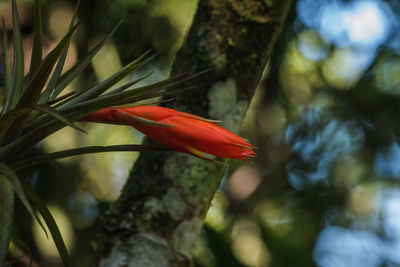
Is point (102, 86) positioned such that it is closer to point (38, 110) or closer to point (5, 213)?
point (38, 110)

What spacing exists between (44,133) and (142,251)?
54cm

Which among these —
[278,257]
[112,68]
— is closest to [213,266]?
[278,257]

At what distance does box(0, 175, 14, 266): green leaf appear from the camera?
98 cm

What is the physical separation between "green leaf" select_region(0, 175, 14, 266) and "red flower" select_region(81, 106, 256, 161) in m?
0.21

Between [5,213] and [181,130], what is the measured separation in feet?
1.17

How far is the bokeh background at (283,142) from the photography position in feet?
13.9

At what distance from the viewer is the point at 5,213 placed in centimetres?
100

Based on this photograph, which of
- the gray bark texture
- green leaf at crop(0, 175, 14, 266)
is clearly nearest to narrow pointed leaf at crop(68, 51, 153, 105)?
green leaf at crop(0, 175, 14, 266)

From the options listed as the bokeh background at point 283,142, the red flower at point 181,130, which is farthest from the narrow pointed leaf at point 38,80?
the bokeh background at point 283,142

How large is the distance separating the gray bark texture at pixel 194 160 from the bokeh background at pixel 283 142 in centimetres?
198

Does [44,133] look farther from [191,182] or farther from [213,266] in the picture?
[213,266]

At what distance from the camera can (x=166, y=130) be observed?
1069mm

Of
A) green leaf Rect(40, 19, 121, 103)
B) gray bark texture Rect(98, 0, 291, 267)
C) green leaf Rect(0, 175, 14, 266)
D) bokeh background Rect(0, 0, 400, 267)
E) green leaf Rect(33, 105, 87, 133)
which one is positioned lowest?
bokeh background Rect(0, 0, 400, 267)

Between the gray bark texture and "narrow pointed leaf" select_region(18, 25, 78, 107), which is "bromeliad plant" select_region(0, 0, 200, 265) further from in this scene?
the gray bark texture
